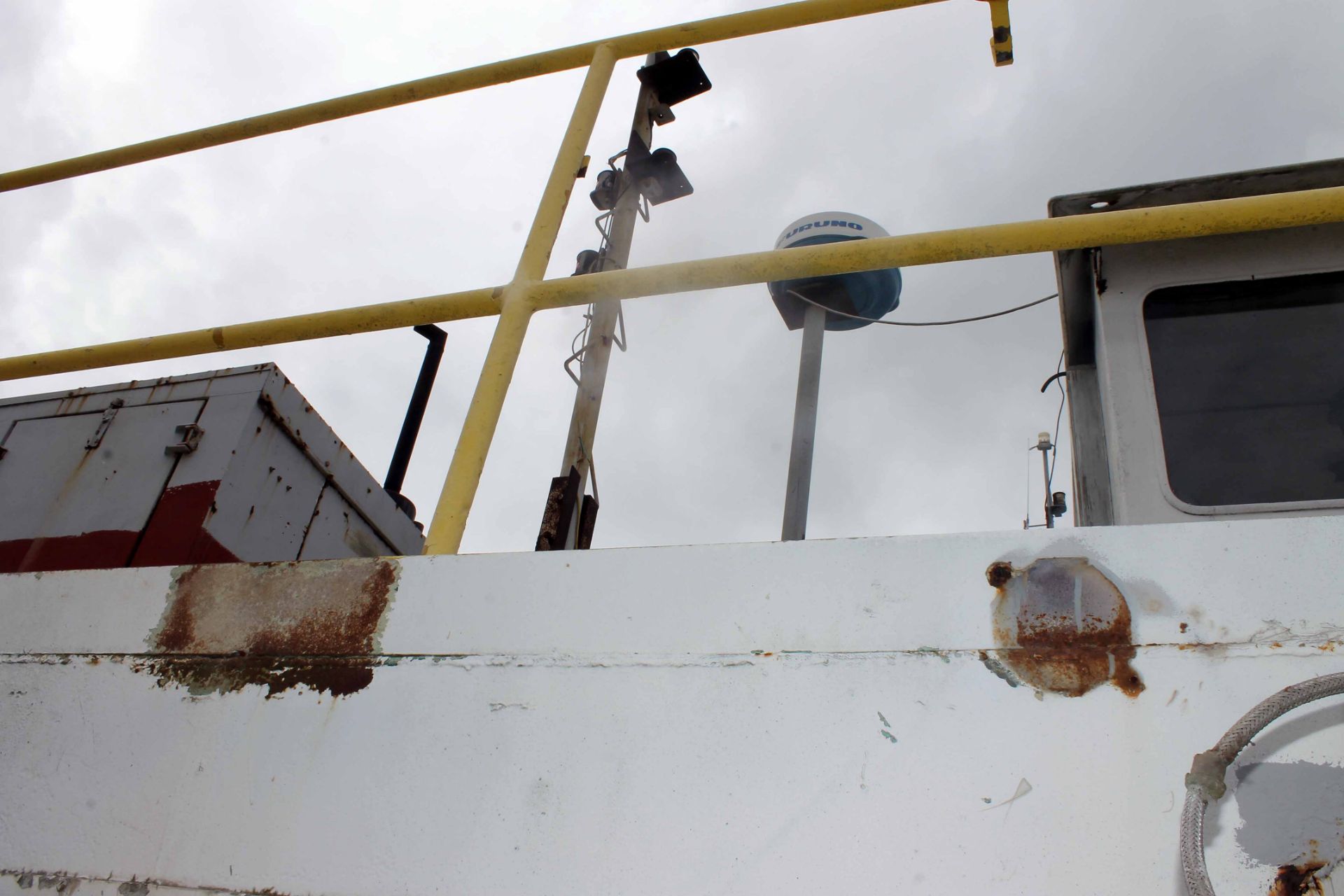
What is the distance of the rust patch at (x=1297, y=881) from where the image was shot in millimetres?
816

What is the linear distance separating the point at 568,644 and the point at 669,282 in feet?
2.27

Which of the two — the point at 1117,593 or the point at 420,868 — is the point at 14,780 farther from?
the point at 1117,593

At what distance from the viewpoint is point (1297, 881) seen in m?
0.82

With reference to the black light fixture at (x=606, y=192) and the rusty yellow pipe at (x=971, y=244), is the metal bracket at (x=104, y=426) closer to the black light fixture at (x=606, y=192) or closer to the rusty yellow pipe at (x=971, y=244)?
the black light fixture at (x=606, y=192)

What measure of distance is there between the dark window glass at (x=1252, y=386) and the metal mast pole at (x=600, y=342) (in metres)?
1.90

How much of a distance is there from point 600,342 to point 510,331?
2.18 metres

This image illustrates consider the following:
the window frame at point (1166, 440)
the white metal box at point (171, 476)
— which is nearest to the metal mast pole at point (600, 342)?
the white metal box at point (171, 476)

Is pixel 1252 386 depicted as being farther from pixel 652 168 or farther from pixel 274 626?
pixel 652 168

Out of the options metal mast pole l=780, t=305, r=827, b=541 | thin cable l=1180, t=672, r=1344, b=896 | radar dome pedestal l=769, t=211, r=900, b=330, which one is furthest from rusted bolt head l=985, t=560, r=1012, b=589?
radar dome pedestal l=769, t=211, r=900, b=330

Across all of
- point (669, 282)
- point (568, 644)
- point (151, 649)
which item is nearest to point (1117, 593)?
point (568, 644)

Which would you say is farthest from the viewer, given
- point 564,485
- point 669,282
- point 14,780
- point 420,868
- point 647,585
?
point 564,485

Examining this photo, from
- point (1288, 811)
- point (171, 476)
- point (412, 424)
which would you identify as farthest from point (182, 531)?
point (1288, 811)

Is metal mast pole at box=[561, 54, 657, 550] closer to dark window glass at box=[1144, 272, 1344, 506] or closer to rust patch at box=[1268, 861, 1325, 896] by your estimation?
dark window glass at box=[1144, 272, 1344, 506]

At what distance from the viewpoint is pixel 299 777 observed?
3.66 feet
